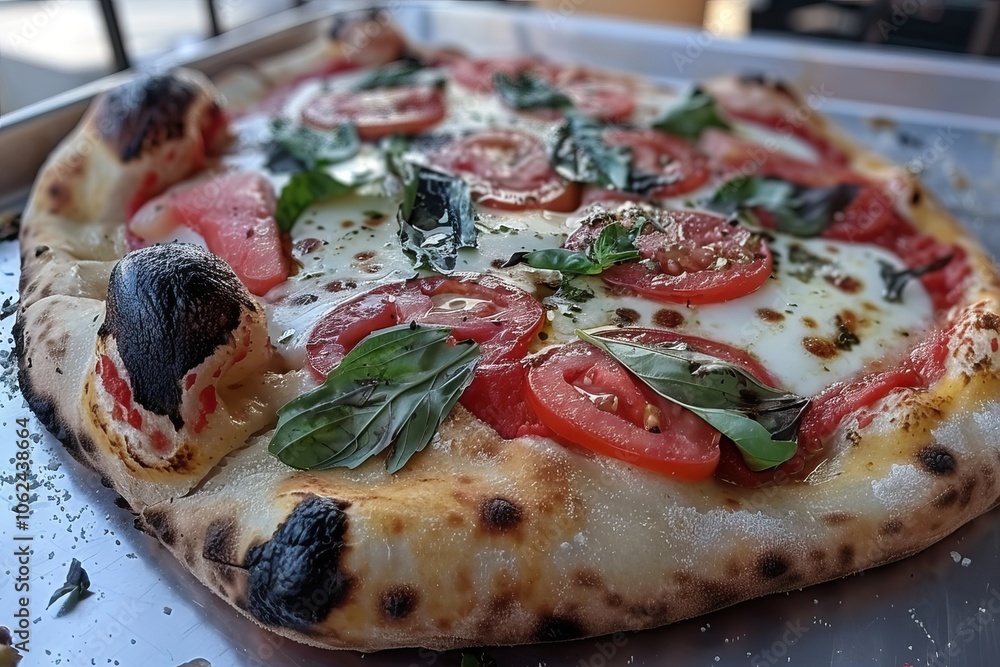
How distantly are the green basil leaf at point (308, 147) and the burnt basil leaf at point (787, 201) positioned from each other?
148cm

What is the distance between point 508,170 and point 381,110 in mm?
843

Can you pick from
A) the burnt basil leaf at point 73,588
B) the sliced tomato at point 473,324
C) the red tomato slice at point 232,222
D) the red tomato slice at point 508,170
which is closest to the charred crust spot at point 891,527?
the sliced tomato at point 473,324

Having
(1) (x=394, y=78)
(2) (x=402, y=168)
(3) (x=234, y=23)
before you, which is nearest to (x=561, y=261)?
(2) (x=402, y=168)

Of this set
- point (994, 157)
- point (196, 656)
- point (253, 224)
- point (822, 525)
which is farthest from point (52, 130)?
point (994, 157)

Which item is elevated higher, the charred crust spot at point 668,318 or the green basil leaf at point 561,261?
the green basil leaf at point 561,261

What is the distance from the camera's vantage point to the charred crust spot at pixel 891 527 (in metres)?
2.02

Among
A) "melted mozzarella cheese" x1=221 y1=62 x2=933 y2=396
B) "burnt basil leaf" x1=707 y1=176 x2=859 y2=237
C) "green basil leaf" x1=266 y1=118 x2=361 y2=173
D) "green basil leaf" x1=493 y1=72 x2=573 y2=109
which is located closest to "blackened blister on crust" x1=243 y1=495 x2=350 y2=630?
"melted mozzarella cheese" x1=221 y1=62 x2=933 y2=396

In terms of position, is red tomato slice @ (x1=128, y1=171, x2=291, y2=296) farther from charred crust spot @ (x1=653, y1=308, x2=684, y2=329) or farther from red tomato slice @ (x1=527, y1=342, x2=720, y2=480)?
charred crust spot @ (x1=653, y1=308, x2=684, y2=329)

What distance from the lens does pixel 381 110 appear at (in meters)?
3.63

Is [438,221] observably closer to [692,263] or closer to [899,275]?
[692,263]

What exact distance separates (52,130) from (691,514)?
3201 millimetres

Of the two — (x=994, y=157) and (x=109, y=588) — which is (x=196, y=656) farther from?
(x=994, y=157)

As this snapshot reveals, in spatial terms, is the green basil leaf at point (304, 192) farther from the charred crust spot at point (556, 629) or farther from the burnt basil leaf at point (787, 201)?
the charred crust spot at point (556, 629)

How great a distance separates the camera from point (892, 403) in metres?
2.26
